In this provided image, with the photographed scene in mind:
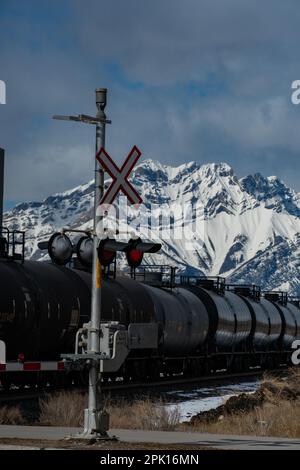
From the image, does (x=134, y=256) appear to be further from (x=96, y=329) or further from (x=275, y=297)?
(x=275, y=297)

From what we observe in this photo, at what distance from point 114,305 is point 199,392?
5024mm

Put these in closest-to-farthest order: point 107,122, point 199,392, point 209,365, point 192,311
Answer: point 107,122
point 199,392
point 192,311
point 209,365

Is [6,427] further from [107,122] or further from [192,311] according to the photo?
[192,311]

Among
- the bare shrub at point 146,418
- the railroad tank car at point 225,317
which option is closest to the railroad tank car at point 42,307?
the bare shrub at point 146,418

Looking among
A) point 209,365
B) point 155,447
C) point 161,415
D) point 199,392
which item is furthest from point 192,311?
point 155,447

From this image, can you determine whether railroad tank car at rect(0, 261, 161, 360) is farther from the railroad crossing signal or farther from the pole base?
the railroad crossing signal

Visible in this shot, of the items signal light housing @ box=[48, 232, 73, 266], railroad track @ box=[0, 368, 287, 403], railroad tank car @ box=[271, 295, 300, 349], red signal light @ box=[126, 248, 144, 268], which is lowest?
railroad track @ box=[0, 368, 287, 403]

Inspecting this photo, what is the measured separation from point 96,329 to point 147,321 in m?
24.3

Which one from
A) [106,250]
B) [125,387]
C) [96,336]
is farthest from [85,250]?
[125,387]

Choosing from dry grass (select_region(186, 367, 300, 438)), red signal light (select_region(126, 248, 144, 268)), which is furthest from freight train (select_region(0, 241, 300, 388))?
red signal light (select_region(126, 248, 144, 268))

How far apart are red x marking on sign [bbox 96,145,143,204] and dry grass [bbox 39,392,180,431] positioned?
656 cm

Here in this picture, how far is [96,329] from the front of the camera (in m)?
18.5

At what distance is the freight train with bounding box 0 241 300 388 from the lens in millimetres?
31203

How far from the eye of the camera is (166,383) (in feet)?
145
